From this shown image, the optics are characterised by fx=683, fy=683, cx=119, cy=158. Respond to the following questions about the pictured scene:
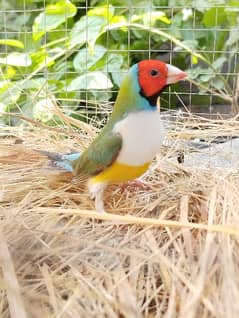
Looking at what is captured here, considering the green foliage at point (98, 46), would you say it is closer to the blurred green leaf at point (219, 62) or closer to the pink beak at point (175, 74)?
the blurred green leaf at point (219, 62)

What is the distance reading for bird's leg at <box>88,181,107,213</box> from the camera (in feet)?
3.26

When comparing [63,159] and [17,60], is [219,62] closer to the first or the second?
[17,60]

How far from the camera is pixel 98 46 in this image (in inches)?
79.0

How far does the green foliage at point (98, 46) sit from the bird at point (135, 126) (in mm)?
694

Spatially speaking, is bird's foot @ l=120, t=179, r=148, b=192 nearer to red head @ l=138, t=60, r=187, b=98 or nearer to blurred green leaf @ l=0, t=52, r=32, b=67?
red head @ l=138, t=60, r=187, b=98

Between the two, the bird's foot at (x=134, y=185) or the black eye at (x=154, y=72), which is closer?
the black eye at (x=154, y=72)

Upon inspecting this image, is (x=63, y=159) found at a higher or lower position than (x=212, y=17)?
lower

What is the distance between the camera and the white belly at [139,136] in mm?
972

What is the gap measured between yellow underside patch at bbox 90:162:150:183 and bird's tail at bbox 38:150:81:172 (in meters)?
0.09

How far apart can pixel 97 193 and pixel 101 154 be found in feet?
0.19

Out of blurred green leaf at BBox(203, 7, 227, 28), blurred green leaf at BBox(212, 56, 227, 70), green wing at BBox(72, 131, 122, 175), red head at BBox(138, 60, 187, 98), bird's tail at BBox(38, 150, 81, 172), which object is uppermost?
blurred green leaf at BBox(203, 7, 227, 28)

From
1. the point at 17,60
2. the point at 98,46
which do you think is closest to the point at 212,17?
the point at 98,46

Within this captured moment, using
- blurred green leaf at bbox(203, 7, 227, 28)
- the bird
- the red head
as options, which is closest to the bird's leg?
the bird

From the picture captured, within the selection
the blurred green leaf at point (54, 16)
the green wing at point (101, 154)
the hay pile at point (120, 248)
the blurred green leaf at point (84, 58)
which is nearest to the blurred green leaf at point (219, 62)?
the blurred green leaf at point (84, 58)
